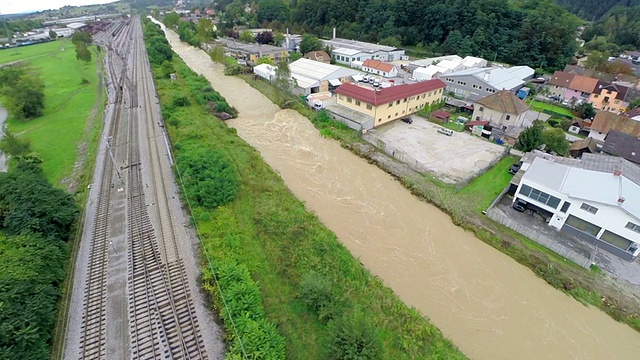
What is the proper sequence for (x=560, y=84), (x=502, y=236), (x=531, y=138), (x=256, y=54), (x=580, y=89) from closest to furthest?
(x=502, y=236), (x=531, y=138), (x=580, y=89), (x=560, y=84), (x=256, y=54)

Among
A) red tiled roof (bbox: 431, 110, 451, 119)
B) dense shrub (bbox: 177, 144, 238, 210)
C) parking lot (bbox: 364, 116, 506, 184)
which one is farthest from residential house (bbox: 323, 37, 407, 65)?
dense shrub (bbox: 177, 144, 238, 210)

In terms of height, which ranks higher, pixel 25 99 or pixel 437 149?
pixel 25 99

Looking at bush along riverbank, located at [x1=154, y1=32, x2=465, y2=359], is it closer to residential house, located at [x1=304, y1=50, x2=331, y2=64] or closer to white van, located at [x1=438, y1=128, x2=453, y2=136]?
white van, located at [x1=438, y1=128, x2=453, y2=136]

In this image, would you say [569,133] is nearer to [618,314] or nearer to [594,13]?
[618,314]

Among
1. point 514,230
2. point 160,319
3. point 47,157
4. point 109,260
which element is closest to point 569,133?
point 514,230

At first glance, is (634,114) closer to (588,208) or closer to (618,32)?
(588,208)

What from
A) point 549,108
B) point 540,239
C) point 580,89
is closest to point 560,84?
point 580,89
